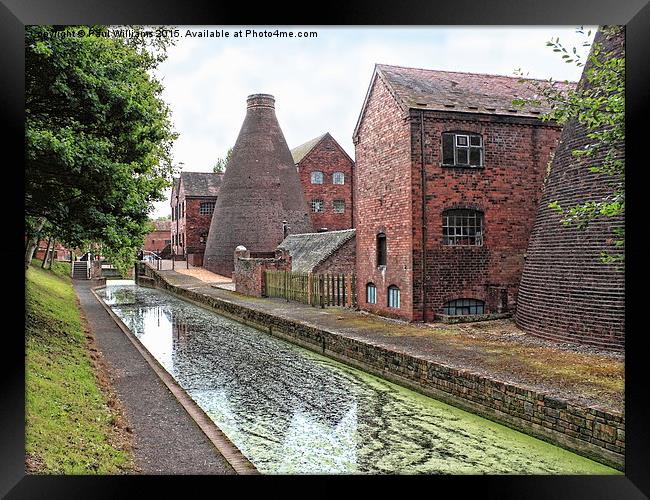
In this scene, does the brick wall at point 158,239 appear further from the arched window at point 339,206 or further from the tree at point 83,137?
the tree at point 83,137

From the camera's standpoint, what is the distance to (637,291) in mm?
4840

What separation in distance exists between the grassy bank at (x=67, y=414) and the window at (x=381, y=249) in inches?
336

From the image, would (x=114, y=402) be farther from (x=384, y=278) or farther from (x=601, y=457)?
(x=384, y=278)

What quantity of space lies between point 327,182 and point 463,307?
2649 centimetres

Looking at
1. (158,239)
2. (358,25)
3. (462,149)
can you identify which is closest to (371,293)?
(462,149)

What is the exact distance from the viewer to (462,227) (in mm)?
15508

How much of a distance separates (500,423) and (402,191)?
8.51 meters

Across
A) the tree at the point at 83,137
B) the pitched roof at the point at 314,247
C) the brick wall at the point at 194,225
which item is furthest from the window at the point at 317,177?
the tree at the point at 83,137

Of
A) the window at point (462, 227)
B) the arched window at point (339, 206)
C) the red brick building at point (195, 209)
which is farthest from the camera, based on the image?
the red brick building at point (195, 209)

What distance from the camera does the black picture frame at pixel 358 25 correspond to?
15.0 feet

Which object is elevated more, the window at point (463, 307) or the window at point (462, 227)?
the window at point (462, 227)

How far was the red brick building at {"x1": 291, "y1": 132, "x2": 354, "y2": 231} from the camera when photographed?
4031 cm

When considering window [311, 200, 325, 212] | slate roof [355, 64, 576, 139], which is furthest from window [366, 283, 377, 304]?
window [311, 200, 325, 212]

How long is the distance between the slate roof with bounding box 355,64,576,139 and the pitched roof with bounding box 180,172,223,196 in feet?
95.8
